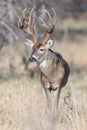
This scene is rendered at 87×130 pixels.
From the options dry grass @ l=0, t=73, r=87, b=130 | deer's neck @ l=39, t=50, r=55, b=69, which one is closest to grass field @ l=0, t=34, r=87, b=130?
dry grass @ l=0, t=73, r=87, b=130

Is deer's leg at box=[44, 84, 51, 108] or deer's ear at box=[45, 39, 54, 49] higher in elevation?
deer's ear at box=[45, 39, 54, 49]

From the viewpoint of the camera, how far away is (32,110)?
1087 cm

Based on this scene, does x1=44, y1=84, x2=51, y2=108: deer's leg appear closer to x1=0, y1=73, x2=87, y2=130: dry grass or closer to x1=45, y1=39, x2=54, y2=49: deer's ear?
x1=0, y1=73, x2=87, y2=130: dry grass

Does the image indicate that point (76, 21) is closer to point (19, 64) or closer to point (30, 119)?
point (19, 64)

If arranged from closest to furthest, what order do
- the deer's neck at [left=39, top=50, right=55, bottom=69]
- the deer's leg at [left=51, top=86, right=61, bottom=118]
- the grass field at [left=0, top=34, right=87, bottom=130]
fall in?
the grass field at [left=0, top=34, right=87, bottom=130] → the deer's leg at [left=51, top=86, right=61, bottom=118] → the deer's neck at [left=39, top=50, right=55, bottom=69]

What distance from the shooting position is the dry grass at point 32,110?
10.2 meters

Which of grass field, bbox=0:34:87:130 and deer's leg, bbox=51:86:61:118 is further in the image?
deer's leg, bbox=51:86:61:118

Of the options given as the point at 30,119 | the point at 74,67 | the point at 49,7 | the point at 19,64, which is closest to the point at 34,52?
the point at 30,119

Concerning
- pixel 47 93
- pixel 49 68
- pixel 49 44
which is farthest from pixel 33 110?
pixel 49 44

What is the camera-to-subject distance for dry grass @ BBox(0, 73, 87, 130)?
10.2m

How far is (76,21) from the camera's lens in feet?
143

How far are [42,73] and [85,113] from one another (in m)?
1.73

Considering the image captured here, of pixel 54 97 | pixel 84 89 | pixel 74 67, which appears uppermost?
pixel 54 97

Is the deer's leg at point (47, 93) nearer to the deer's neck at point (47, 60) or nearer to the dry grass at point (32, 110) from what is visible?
the dry grass at point (32, 110)
